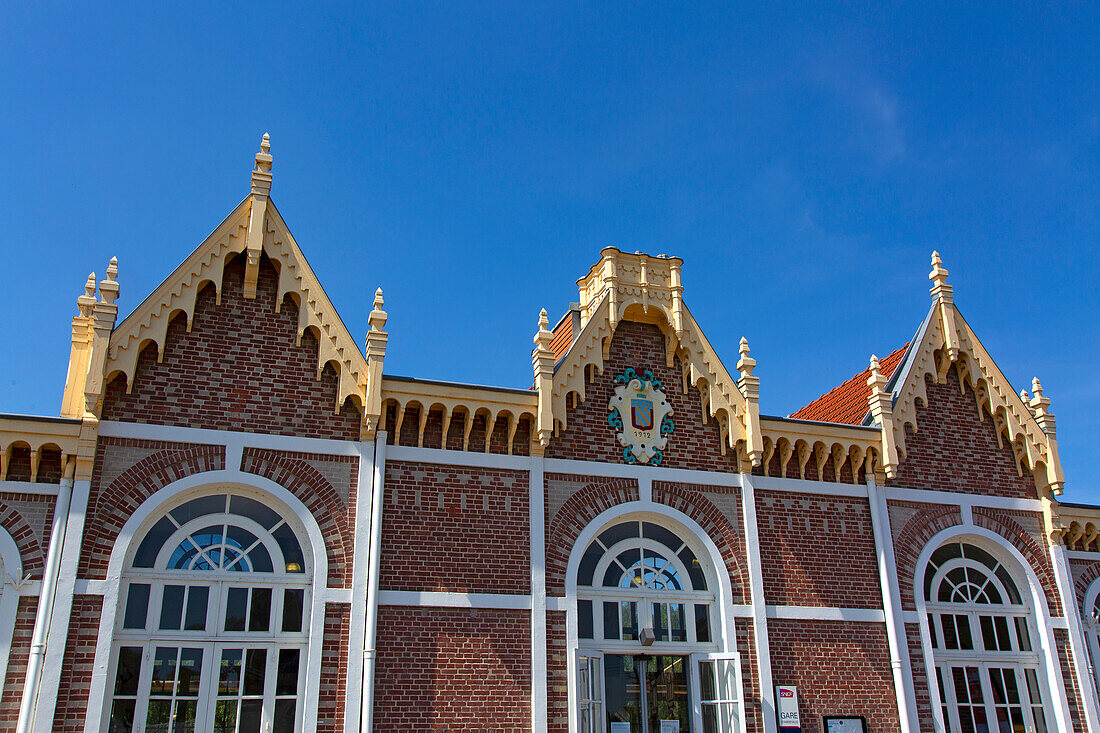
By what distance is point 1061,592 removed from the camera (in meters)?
18.1

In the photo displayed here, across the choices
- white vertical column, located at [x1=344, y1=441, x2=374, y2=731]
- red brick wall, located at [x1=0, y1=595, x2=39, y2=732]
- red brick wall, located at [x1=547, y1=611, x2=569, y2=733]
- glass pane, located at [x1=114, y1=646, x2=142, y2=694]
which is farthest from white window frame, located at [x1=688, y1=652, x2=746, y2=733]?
red brick wall, located at [x1=0, y1=595, x2=39, y2=732]

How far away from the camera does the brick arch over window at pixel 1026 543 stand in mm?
18016

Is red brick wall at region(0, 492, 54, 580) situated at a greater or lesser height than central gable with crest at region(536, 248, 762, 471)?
lesser

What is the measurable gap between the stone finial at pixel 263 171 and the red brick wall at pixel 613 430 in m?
6.36

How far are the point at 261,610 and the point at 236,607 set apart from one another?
36cm

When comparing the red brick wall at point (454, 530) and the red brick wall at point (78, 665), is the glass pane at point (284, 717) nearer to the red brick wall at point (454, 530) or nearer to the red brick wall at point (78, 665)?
→ the red brick wall at point (454, 530)

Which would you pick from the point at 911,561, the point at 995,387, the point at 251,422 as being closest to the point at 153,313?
the point at 251,422

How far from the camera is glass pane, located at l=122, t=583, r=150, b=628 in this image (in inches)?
526

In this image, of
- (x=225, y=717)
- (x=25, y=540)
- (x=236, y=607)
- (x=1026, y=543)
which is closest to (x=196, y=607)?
(x=236, y=607)

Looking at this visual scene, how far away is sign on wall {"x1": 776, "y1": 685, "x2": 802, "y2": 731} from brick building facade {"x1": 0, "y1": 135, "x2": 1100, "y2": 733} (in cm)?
5

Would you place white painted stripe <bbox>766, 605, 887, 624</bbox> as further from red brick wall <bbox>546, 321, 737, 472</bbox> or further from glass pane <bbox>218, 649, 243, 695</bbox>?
glass pane <bbox>218, 649, 243, 695</bbox>

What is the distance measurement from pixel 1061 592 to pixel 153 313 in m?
17.1

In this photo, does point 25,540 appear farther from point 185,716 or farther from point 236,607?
point 185,716

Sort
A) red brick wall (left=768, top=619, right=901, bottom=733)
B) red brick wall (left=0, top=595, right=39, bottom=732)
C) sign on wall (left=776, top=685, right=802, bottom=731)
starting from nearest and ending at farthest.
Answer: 1. red brick wall (left=0, top=595, right=39, bottom=732)
2. sign on wall (left=776, top=685, right=802, bottom=731)
3. red brick wall (left=768, top=619, right=901, bottom=733)
